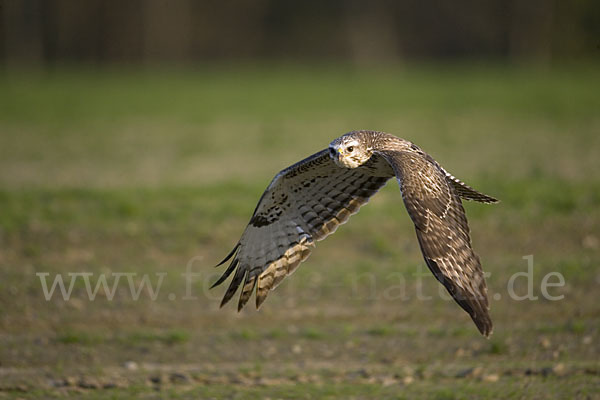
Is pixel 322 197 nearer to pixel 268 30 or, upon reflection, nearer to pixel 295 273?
pixel 295 273

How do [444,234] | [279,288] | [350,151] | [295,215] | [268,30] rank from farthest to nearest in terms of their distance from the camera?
[268,30] < [279,288] < [295,215] < [350,151] < [444,234]

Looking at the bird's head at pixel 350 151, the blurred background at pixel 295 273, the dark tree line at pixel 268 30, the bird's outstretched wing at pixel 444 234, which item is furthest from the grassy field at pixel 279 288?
the dark tree line at pixel 268 30

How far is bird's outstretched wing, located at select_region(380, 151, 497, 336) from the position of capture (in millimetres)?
5156

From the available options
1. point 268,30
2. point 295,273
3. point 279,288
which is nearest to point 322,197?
point 279,288

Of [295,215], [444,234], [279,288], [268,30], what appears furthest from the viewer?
[268,30]

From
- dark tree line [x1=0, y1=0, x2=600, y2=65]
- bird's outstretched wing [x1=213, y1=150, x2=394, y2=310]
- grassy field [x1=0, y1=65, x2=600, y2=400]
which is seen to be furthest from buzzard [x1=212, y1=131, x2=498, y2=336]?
dark tree line [x1=0, y1=0, x2=600, y2=65]

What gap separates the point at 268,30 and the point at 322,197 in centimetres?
4591

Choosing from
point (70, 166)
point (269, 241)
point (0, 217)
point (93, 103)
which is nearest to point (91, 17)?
point (93, 103)

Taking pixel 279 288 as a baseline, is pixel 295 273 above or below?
above

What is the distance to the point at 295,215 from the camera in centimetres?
692

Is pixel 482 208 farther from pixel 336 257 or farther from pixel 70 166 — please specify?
pixel 70 166

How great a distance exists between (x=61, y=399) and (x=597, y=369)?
447cm

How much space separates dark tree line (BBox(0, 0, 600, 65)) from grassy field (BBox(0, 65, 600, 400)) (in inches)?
1177

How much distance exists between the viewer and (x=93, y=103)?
27.5m
